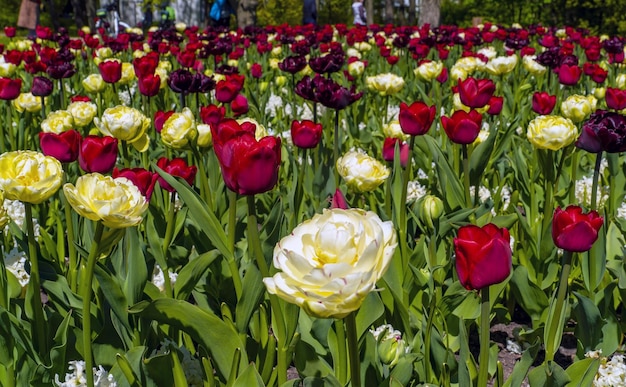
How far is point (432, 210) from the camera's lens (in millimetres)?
2281

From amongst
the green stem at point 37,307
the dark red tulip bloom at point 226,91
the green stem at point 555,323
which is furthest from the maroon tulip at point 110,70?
the green stem at point 555,323

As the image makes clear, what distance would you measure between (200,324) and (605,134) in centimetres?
149

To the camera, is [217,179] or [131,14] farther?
[131,14]

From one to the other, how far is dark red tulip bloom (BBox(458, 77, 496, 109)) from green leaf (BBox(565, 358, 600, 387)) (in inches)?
58.8

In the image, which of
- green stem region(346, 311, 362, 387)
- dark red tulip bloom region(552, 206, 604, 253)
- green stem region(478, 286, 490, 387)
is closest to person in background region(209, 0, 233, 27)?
dark red tulip bloom region(552, 206, 604, 253)

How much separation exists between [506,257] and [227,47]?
17.1 ft

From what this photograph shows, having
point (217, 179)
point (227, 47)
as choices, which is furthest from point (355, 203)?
point (227, 47)

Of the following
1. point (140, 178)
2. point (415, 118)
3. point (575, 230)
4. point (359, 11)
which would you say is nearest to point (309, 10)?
point (359, 11)

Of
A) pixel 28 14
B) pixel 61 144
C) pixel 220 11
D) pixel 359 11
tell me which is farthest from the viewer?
pixel 359 11

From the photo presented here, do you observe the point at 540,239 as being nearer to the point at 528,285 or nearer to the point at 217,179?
the point at 528,285

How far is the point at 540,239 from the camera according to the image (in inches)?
102

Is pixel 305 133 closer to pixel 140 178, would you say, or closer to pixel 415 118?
pixel 415 118

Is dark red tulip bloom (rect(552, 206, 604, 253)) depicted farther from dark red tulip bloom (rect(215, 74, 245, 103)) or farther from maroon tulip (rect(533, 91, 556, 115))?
dark red tulip bloom (rect(215, 74, 245, 103))

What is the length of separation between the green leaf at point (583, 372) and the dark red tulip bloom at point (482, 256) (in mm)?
435
